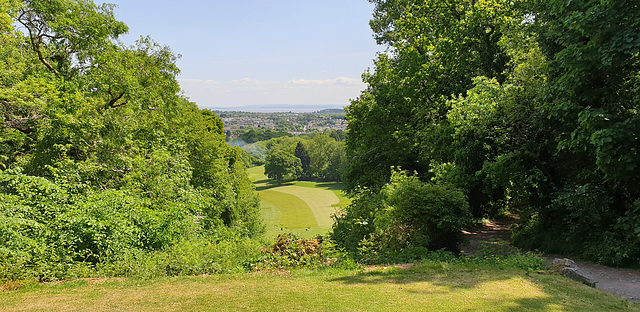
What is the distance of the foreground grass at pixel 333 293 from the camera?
6.48m

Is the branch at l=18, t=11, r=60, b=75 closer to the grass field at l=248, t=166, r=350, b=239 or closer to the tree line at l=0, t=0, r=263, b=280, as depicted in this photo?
the tree line at l=0, t=0, r=263, b=280

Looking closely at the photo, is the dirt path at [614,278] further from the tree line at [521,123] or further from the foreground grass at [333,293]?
the foreground grass at [333,293]

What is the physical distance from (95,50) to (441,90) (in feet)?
62.7

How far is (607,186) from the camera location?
11.9 m

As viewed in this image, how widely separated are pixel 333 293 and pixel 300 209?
5245 centimetres

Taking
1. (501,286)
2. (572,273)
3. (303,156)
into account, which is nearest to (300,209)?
(572,273)

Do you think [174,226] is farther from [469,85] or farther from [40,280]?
[469,85]

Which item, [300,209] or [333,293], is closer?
[333,293]

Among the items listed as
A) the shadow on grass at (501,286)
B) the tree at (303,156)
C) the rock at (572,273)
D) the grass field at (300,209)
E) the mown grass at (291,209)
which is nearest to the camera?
the shadow on grass at (501,286)

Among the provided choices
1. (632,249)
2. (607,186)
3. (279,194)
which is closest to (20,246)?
(632,249)

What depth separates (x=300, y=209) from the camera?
5931cm

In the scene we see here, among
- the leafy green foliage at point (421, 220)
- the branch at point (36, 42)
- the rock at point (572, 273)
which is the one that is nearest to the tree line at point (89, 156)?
the branch at point (36, 42)

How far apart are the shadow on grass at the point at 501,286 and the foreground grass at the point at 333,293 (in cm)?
2

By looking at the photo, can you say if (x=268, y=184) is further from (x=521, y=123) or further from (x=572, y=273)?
(x=572, y=273)
